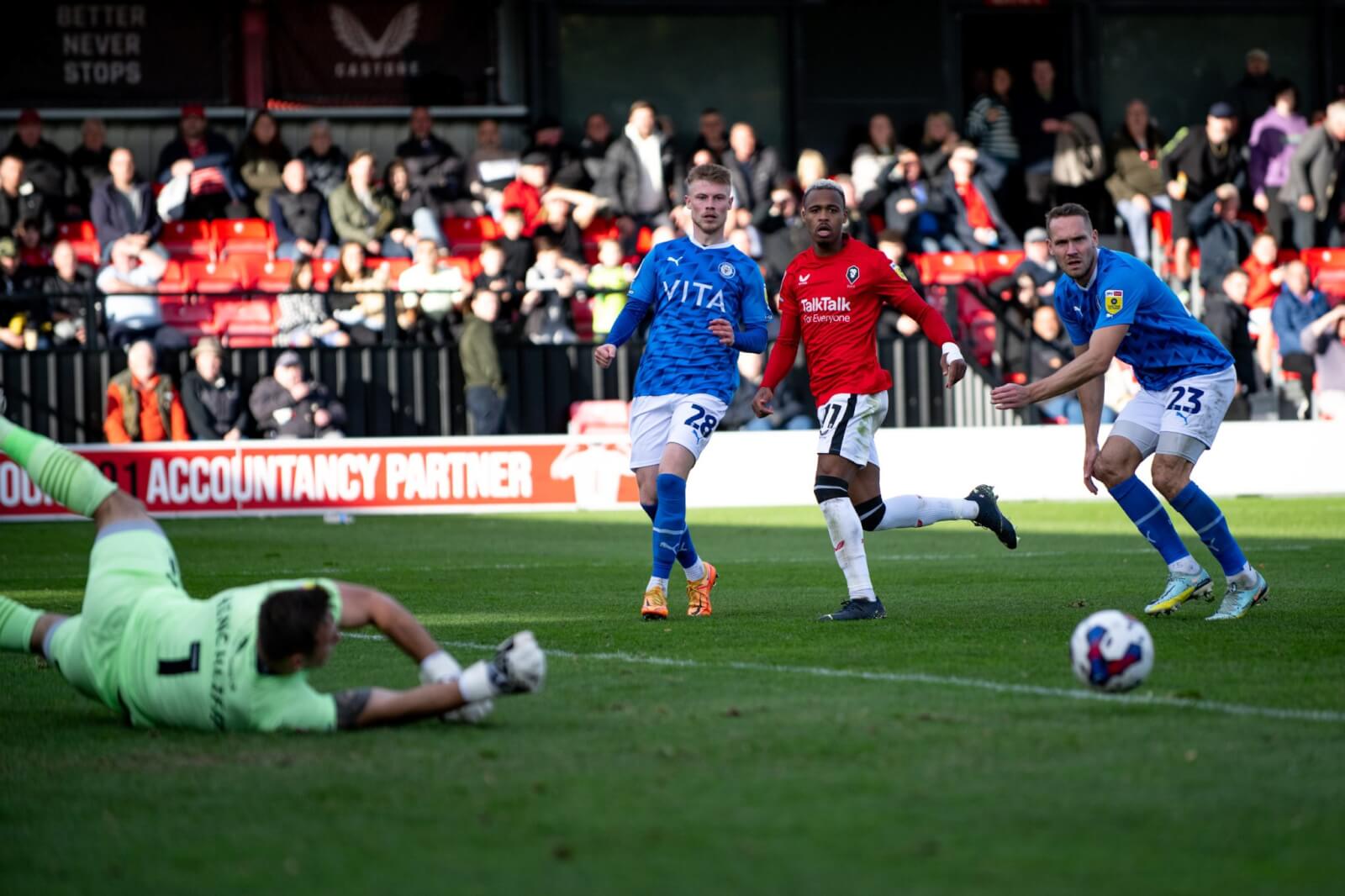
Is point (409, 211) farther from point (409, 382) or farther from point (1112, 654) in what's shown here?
point (1112, 654)

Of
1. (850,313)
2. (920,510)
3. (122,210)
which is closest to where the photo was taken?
(850,313)

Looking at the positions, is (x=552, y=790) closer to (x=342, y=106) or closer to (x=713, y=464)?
(x=713, y=464)

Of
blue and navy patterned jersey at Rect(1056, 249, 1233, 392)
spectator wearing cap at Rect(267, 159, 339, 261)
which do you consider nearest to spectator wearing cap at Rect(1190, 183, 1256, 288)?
spectator wearing cap at Rect(267, 159, 339, 261)

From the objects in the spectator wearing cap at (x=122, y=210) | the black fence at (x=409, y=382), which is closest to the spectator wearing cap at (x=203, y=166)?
the spectator wearing cap at (x=122, y=210)

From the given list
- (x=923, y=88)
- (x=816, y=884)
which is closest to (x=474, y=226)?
(x=923, y=88)

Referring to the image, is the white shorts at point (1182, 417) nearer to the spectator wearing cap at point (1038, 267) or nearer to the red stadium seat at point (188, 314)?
the spectator wearing cap at point (1038, 267)

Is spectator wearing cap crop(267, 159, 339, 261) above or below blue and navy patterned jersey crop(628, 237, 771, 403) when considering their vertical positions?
above

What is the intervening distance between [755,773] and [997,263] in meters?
19.4

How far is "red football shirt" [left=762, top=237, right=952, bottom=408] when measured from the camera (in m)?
9.27

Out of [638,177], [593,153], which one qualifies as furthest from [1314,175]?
[593,153]

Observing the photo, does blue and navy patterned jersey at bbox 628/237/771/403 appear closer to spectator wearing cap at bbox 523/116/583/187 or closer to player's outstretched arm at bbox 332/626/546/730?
player's outstretched arm at bbox 332/626/546/730

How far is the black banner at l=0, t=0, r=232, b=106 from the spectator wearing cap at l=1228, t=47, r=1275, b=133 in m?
13.9

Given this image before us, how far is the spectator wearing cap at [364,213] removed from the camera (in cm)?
2236

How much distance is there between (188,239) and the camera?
2272 centimetres
